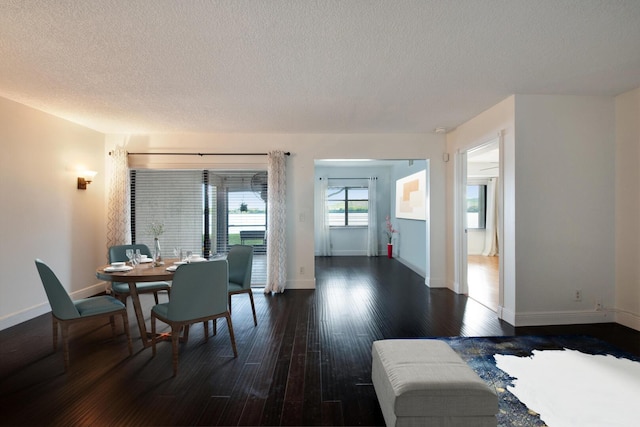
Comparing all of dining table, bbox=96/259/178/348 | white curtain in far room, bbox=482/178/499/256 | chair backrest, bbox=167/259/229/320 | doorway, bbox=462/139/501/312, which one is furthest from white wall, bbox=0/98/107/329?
white curtain in far room, bbox=482/178/499/256

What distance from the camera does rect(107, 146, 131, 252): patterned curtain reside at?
475cm

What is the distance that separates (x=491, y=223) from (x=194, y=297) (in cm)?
855

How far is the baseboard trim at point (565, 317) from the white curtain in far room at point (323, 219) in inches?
223

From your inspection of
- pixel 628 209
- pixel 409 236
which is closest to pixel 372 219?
pixel 409 236

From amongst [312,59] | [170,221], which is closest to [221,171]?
[170,221]

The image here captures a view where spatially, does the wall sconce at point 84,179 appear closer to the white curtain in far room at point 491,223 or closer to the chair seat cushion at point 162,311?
the chair seat cushion at point 162,311

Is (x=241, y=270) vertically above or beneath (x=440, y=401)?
above

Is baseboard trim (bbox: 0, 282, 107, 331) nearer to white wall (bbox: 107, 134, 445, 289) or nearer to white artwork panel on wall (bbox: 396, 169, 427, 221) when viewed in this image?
white wall (bbox: 107, 134, 445, 289)

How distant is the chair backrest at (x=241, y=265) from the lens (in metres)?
3.59

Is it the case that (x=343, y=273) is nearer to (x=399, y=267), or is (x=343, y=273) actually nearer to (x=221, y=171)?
(x=399, y=267)

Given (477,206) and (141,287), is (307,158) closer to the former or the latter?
(141,287)

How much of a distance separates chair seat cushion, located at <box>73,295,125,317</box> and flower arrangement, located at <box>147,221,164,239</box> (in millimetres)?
2340

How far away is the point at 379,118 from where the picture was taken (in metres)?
4.16

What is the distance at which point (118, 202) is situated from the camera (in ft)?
15.6
